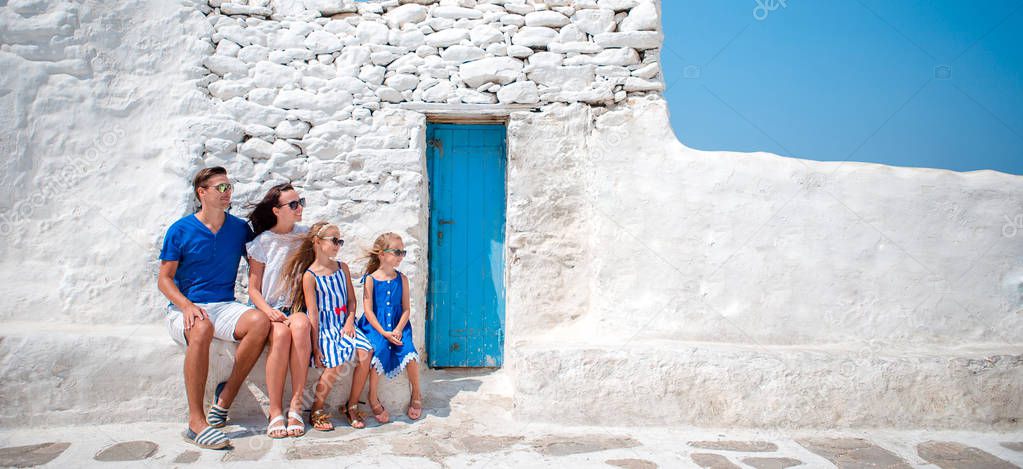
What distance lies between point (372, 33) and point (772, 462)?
3595mm

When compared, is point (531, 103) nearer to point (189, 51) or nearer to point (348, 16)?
point (348, 16)

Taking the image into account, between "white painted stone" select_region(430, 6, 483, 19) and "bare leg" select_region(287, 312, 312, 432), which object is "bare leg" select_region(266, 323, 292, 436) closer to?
"bare leg" select_region(287, 312, 312, 432)

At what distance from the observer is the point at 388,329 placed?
11.5 feet

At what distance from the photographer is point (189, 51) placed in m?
4.20

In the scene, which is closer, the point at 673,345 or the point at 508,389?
the point at 673,345

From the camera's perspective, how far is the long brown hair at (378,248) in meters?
3.54

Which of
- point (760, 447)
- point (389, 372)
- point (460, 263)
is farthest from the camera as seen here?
point (460, 263)

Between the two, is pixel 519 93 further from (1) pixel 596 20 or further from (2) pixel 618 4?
(2) pixel 618 4

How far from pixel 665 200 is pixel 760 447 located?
1526mm

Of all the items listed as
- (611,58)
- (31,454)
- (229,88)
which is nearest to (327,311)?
(31,454)

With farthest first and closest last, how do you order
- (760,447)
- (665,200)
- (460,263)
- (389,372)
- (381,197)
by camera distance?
(460,263), (381,197), (665,200), (389,372), (760,447)

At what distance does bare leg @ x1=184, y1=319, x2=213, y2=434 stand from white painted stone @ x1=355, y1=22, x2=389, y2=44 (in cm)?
221

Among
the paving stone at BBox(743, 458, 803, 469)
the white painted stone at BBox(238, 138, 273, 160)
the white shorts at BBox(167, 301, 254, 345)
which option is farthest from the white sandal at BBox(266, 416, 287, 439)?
the paving stone at BBox(743, 458, 803, 469)

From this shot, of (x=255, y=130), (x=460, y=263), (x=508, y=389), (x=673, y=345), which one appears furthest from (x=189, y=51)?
(x=673, y=345)
